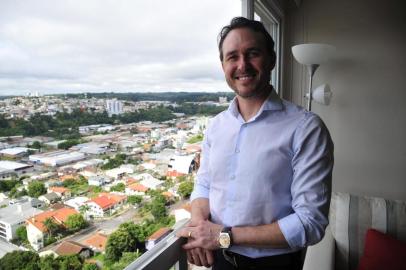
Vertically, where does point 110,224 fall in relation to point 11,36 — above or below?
below

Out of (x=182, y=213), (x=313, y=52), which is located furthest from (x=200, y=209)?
(x=313, y=52)

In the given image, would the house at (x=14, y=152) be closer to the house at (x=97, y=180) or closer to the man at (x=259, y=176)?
the house at (x=97, y=180)

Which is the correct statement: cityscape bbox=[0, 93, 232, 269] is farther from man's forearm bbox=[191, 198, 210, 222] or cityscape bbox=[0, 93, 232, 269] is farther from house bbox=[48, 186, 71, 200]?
man's forearm bbox=[191, 198, 210, 222]

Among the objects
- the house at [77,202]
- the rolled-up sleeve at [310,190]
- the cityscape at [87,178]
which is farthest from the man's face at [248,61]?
the house at [77,202]

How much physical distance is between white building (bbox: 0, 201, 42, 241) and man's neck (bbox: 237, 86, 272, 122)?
28.0 inches

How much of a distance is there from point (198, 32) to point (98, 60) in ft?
2.24

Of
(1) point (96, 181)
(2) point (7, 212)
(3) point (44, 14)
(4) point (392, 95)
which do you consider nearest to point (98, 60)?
(3) point (44, 14)

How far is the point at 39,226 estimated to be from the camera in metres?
0.70

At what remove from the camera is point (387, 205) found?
6.50 feet

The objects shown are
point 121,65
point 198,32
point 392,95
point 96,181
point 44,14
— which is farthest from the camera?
point 392,95

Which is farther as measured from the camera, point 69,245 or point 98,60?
point 98,60

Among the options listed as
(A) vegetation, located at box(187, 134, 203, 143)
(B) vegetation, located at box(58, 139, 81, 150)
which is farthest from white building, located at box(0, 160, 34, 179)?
(A) vegetation, located at box(187, 134, 203, 143)

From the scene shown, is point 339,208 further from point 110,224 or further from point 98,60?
point 98,60

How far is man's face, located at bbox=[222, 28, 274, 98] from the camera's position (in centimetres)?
95
